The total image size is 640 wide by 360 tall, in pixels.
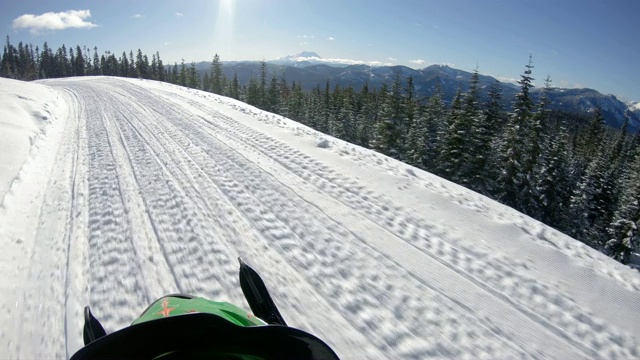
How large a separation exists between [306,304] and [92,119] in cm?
1387

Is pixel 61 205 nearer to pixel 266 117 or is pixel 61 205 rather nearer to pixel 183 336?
pixel 183 336

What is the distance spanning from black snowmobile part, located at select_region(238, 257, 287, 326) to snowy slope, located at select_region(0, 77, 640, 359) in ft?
0.84

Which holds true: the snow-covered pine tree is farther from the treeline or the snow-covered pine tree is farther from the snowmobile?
the snowmobile

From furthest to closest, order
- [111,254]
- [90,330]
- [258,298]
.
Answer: [111,254], [258,298], [90,330]

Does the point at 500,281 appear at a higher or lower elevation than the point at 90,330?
lower

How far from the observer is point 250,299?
314 centimetres

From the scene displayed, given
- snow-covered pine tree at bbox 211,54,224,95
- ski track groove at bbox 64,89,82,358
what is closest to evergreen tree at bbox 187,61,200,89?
snow-covered pine tree at bbox 211,54,224,95

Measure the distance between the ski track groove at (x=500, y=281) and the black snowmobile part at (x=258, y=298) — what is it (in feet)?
7.63

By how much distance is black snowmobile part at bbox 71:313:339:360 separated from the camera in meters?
1.41

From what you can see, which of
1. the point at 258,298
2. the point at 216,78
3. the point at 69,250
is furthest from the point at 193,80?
the point at 258,298

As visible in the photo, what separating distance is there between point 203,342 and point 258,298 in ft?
5.59

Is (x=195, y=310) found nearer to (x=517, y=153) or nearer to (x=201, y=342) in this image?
(x=201, y=342)

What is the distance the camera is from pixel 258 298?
3.16 metres

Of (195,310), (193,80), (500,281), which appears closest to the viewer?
(195,310)
